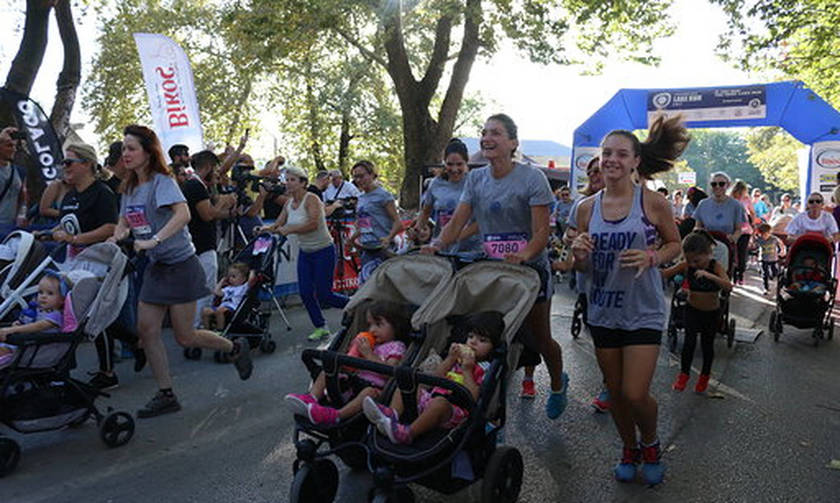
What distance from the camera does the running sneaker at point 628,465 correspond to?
383cm

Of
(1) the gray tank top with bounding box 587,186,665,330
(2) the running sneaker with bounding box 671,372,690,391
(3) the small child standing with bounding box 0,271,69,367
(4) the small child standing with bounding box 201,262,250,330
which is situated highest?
(1) the gray tank top with bounding box 587,186,665,330

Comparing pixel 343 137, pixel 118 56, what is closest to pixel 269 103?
pixel 343 137

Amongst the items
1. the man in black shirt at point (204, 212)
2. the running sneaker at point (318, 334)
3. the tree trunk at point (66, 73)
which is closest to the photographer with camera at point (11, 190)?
the man in black shirt at point (204, 212)

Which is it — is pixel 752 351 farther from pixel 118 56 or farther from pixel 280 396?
pixel 118 56

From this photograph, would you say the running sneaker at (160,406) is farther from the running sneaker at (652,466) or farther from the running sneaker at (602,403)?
the running sneaker at (652,466)

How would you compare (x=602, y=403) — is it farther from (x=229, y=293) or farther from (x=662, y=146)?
(x=229, y=293)

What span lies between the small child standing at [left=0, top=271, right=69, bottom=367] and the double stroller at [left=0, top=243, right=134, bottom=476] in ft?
0.24

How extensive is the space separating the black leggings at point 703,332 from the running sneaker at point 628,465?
2033 mm

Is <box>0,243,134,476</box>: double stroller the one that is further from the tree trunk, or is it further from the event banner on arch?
the event banner on arch

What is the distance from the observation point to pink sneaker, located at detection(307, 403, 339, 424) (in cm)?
315

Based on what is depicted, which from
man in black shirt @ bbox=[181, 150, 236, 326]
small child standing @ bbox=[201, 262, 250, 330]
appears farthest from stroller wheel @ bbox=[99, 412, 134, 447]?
small child standing @ bbox=[201, 262, 250, 330]

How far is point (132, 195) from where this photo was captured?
15.4 ft

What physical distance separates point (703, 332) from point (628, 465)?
2.17 meters

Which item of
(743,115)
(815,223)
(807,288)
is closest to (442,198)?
(807,288)
